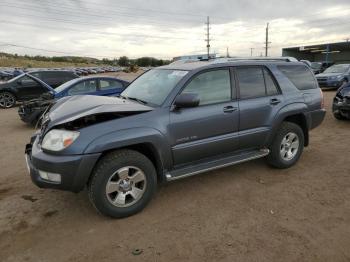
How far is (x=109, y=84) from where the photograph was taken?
10406 millimetres

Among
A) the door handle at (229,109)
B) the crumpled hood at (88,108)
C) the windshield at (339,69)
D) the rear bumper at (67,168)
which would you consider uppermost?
the crumpled hood at (88,108)

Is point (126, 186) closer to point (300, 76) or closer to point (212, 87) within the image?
point (212, 87)

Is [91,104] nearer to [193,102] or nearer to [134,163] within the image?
[134,163]

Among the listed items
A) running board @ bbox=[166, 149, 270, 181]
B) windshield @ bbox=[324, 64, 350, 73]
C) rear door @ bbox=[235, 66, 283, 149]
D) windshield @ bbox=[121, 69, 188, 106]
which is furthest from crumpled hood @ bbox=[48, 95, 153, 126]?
windshield @ bbox=[324, 64, 350, 73]

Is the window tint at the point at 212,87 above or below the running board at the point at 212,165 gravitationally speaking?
above

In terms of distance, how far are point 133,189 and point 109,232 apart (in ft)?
1.78

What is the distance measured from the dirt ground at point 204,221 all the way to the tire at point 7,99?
991cm

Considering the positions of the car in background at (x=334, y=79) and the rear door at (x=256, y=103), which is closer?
the rear door at (x=256, y=103)

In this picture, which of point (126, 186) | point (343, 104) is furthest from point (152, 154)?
point (343, 104)

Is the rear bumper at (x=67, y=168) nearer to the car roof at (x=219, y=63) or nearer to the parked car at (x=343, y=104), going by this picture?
the car roof at (x=219, y=63)

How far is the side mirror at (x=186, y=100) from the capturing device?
3.84 meters

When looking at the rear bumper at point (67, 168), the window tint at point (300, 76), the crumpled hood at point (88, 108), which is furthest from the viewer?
the window tint at point (300, 76)

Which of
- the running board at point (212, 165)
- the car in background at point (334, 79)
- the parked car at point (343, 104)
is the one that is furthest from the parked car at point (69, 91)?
the car in background at point (334, 79)

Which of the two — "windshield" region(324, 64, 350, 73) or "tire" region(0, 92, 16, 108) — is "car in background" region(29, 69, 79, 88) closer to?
"tire" region(0, 92, 16, 108)
